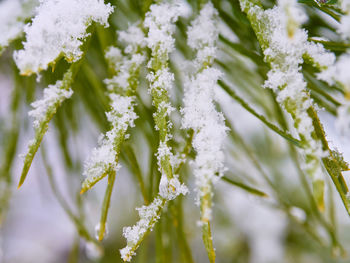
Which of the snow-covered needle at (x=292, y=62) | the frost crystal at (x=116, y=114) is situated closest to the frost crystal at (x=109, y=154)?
the frost crystal at (x=116, y=114)

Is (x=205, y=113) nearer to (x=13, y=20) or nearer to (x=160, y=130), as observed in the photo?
(x=160, y=130)

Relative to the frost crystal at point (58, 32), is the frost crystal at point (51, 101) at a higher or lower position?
lower

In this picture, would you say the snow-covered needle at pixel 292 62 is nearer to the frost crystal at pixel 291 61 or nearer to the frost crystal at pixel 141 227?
the frost crystal at pixel 291 61

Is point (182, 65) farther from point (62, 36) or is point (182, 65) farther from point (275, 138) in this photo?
point (275, 138)

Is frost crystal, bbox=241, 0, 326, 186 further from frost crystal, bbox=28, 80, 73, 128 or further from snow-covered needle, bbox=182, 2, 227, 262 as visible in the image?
frost crystal, bbox=28, 80, 73, 128

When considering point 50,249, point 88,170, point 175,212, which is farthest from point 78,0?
point 50,249

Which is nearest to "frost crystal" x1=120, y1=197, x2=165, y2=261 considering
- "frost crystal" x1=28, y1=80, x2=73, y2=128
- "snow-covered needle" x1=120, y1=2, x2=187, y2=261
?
"snow-covered needle" x1=120, y1=2, x2=187, y2=261
